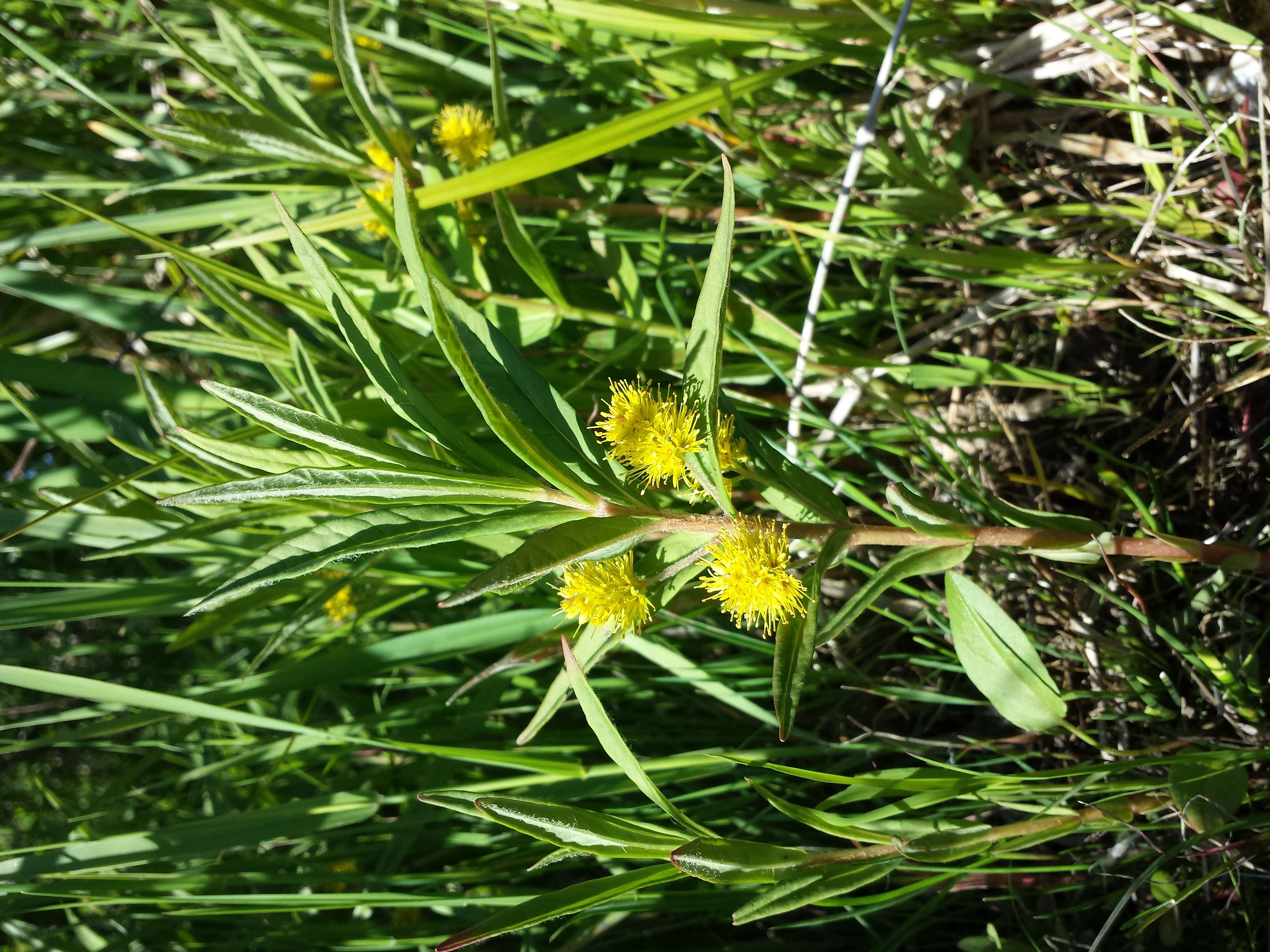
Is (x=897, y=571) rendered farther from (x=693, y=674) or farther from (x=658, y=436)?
(x=693, y=674)

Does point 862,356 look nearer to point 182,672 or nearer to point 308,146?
point 308,146

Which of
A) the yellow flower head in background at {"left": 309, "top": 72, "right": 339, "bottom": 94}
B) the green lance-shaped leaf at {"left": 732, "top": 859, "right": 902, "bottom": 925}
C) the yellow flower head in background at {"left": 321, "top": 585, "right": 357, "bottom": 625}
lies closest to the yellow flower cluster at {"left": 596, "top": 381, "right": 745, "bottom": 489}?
the green lance-shaped leaf at {"left": 732, "top": 859, "right": 902, "bottom": 925}

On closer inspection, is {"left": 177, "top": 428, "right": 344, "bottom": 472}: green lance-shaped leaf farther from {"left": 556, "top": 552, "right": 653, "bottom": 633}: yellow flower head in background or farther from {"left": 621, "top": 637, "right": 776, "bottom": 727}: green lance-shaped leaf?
{"left": 621, "top": 637, "right": 776, "bottom": 727}: green lance-shaped leaf

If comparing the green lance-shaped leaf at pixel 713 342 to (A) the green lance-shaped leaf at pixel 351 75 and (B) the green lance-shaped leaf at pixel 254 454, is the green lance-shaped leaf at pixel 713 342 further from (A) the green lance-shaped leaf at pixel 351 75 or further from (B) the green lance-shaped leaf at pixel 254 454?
(A) the green lance-shaped leaf at pixel 351 75

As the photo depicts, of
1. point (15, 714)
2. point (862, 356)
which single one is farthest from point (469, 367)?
point (15, 714)

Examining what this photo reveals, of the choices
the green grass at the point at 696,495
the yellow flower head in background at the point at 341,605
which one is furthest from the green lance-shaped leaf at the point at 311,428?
the yellow flower head in background at the point at 341,605

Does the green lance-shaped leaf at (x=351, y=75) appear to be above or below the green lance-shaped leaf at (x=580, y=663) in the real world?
above

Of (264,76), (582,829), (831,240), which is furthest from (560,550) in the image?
(264,76)
